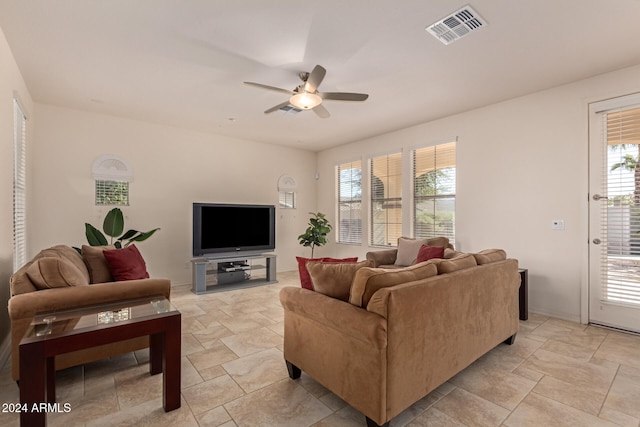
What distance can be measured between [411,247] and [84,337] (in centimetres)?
408

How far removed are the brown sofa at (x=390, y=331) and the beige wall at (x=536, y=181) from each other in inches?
74.8

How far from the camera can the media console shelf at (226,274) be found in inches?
199

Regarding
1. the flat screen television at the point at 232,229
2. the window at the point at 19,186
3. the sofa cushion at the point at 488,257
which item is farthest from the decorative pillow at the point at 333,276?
the flat screen television at the point at 232,229

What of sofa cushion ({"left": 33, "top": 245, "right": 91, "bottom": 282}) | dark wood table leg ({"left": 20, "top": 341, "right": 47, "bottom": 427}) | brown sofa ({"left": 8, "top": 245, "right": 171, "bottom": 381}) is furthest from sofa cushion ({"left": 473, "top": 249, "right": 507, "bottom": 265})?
sofa cushion ({"left": 33, "top": 245, "right": 91, "bottom": 282})

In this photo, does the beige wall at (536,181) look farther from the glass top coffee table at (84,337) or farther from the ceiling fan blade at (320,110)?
the glass top coffee table at (84,337)

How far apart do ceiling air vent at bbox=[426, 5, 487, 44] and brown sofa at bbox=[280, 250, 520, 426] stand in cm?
191

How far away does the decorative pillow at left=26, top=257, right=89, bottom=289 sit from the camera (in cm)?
222

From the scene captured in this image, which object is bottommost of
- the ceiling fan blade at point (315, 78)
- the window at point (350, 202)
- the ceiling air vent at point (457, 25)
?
the window at point (350, 202)

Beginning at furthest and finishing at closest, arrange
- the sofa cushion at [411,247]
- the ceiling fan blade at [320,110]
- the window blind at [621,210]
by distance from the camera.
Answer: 1. the sofa cushion at [411,247]
2. the ceiling fan blade at [320,110]
3. the window blind at [621,210]

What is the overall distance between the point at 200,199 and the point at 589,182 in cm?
577

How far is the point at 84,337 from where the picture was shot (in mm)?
1750

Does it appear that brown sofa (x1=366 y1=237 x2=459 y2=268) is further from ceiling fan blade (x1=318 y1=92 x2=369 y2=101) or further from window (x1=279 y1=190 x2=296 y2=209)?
window (x1=279 y1=190 x2=296 y2=209)

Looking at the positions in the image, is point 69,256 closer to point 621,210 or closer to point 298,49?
point 298,49

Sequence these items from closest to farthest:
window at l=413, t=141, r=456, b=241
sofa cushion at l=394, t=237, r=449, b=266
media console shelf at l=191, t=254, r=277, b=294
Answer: sofa cushion at l=394, t=237, r=449, b=266
window at l=413, t=141, r=456, b=241
media console shelf at l=191, t=254, r=277, b=294
